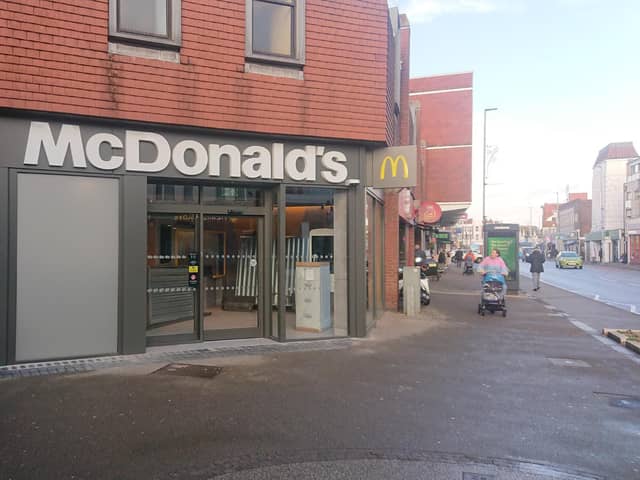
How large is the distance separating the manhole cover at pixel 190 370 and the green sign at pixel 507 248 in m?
14.7

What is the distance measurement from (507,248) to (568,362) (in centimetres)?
1236

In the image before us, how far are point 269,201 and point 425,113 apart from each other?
28.6m

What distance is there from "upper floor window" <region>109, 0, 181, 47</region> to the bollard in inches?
296

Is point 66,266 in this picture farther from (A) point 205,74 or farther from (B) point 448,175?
(B) point 448,175

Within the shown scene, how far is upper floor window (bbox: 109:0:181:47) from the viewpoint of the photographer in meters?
7.28

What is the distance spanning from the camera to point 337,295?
30.3 ft

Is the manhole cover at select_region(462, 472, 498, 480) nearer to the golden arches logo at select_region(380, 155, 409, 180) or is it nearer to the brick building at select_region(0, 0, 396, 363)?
the brick building at select_region(0, 0, 396, 363)

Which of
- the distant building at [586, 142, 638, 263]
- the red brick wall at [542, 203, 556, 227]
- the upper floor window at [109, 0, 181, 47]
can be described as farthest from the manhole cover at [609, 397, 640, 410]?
the red brick wall at [542, 203, 556, 227]

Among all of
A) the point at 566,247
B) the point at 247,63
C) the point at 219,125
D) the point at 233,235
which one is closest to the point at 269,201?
the point at 233,235

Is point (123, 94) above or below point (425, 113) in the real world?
below

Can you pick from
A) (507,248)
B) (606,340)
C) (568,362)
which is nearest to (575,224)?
(507,248)

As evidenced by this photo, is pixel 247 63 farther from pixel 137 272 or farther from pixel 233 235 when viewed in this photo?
pixel 137 272

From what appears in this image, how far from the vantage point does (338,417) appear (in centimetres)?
495

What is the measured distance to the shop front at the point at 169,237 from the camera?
7.00 meters
